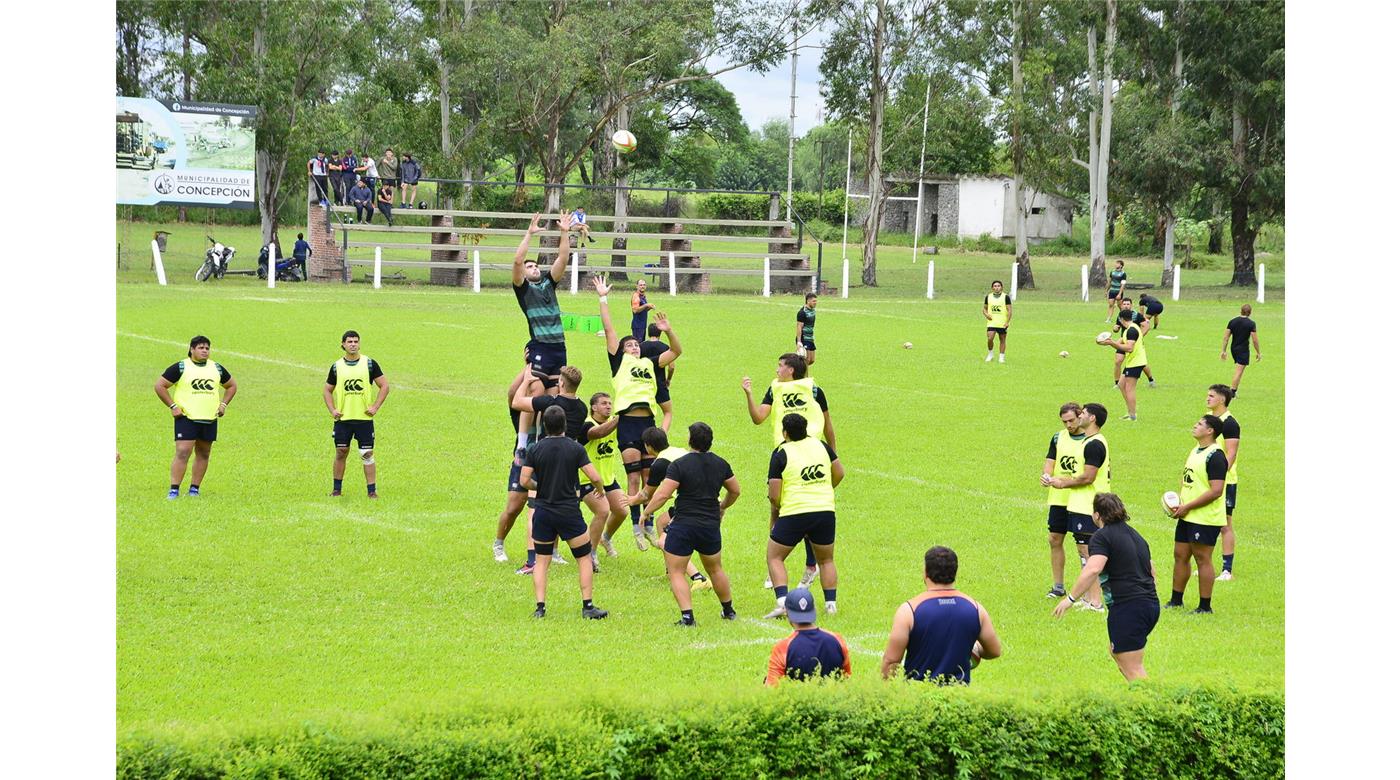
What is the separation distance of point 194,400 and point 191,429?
0.33m

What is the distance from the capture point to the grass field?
10.3m

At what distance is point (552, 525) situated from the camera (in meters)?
11.7

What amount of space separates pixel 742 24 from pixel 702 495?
166ft

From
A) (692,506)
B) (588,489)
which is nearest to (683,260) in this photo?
(588,489)

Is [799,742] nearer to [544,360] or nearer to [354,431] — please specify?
[544,360]

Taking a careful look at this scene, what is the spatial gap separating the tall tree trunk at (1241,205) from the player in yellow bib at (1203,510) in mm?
45085

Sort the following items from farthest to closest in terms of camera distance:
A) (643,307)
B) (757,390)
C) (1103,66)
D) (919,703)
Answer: (1103,66) → (757,390) → (643,307) → (919,703)

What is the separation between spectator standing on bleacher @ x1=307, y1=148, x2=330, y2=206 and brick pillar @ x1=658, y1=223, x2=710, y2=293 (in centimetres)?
1151

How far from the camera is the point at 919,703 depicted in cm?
805

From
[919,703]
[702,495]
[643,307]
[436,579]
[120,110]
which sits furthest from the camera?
[120,110]

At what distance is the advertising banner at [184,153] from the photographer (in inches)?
1775

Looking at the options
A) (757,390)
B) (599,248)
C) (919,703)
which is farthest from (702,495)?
(599,248)

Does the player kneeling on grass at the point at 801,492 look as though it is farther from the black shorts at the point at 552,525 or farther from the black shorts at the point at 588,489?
the black shorts at the point at 588,489

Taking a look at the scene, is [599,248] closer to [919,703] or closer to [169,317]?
[169,317]
